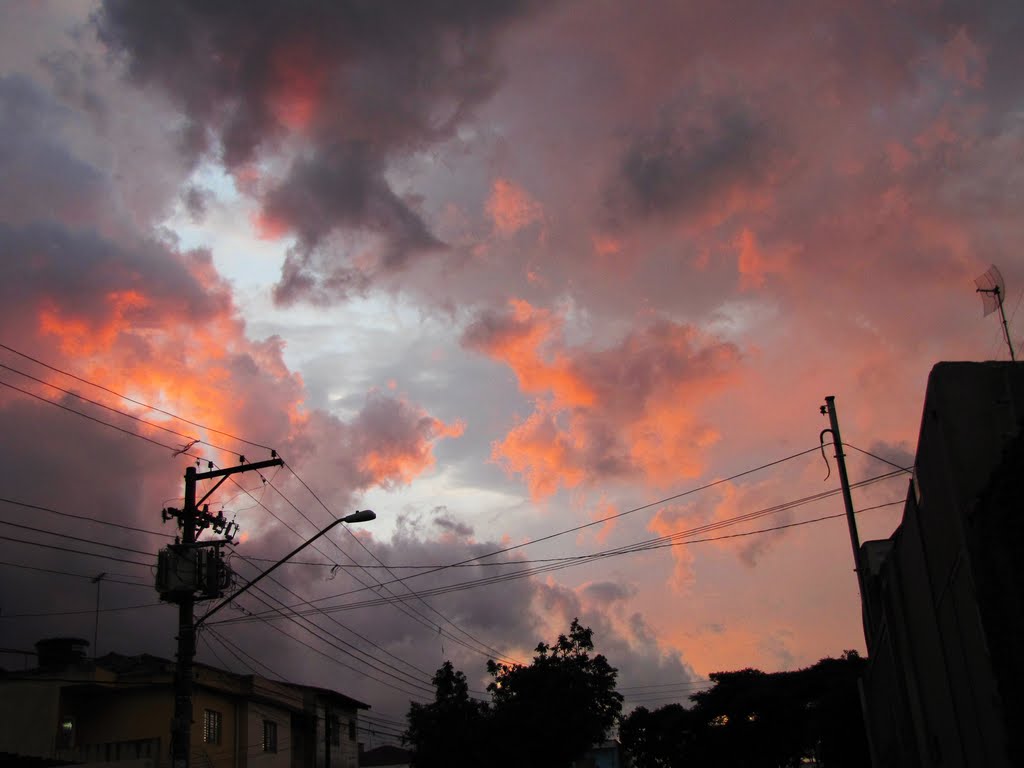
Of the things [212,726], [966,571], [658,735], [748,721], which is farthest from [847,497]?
[658,735]

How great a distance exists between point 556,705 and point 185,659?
31.8 metres

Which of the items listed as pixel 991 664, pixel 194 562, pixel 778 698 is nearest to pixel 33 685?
pixel 194 562

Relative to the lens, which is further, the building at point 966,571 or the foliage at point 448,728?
the foliage at point 448,728

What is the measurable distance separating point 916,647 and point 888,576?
2.45 metres

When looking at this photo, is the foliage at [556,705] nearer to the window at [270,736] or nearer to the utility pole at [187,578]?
the window at [270,736]

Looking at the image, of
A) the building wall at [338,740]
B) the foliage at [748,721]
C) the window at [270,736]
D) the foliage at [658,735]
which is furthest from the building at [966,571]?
the foliage at [658,735]

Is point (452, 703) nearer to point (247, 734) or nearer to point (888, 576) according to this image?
point (247, 734)

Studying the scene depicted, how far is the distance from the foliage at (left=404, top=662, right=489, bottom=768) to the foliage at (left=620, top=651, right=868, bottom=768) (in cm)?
2376

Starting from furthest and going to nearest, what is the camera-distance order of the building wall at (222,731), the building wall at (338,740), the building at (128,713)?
the building wall at (338,740)
the building wall at (222,731)
the building at (128,713)

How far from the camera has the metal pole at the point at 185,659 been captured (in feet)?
64.6

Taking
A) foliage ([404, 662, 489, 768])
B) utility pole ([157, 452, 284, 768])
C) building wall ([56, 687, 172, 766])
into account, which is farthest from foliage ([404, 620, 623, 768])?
utility pole ([157, 452, 284, 768])

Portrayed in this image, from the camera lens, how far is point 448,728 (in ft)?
155

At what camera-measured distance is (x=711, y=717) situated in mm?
77938

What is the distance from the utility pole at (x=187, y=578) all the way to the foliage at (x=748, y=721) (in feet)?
156
